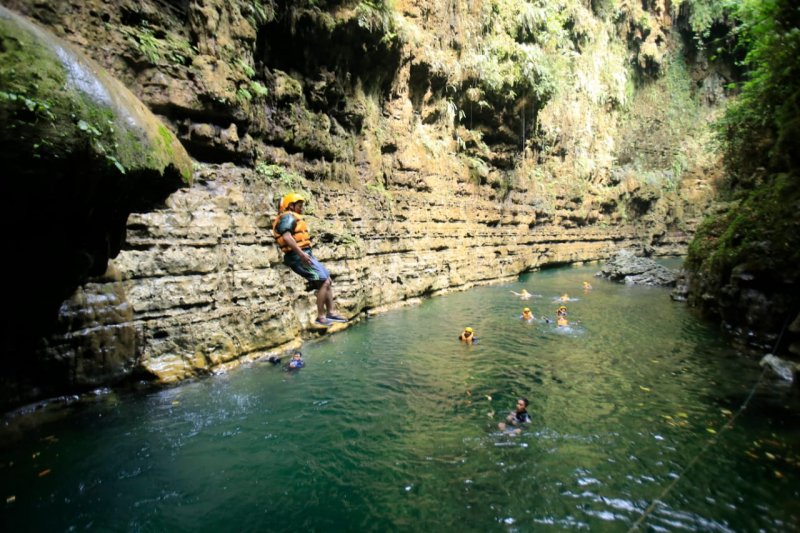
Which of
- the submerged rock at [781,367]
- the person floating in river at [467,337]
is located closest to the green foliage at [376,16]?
the person floating in river at [467,337]

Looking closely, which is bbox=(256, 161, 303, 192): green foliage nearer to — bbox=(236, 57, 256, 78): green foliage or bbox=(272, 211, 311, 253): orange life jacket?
bbox=(236, 57, 256, 78): green foliage

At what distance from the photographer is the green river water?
5.50 meters

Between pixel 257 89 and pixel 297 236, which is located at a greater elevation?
pixel 257 89

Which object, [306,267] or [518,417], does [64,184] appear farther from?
[518,417]

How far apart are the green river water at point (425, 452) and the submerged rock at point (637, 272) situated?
1724cm

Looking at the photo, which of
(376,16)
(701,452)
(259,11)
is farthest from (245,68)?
(701,452)

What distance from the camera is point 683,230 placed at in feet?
152

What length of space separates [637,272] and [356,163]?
72.6 feet

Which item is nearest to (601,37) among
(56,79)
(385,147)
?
(385,147)

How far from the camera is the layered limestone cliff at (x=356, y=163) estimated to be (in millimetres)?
9578

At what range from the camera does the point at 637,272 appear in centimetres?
2973

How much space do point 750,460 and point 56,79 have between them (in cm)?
1045

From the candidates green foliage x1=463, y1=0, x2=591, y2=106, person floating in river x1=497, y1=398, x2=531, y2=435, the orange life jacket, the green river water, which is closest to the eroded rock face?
the green river water

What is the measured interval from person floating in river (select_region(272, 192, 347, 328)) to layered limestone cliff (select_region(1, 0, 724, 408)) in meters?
3.85
